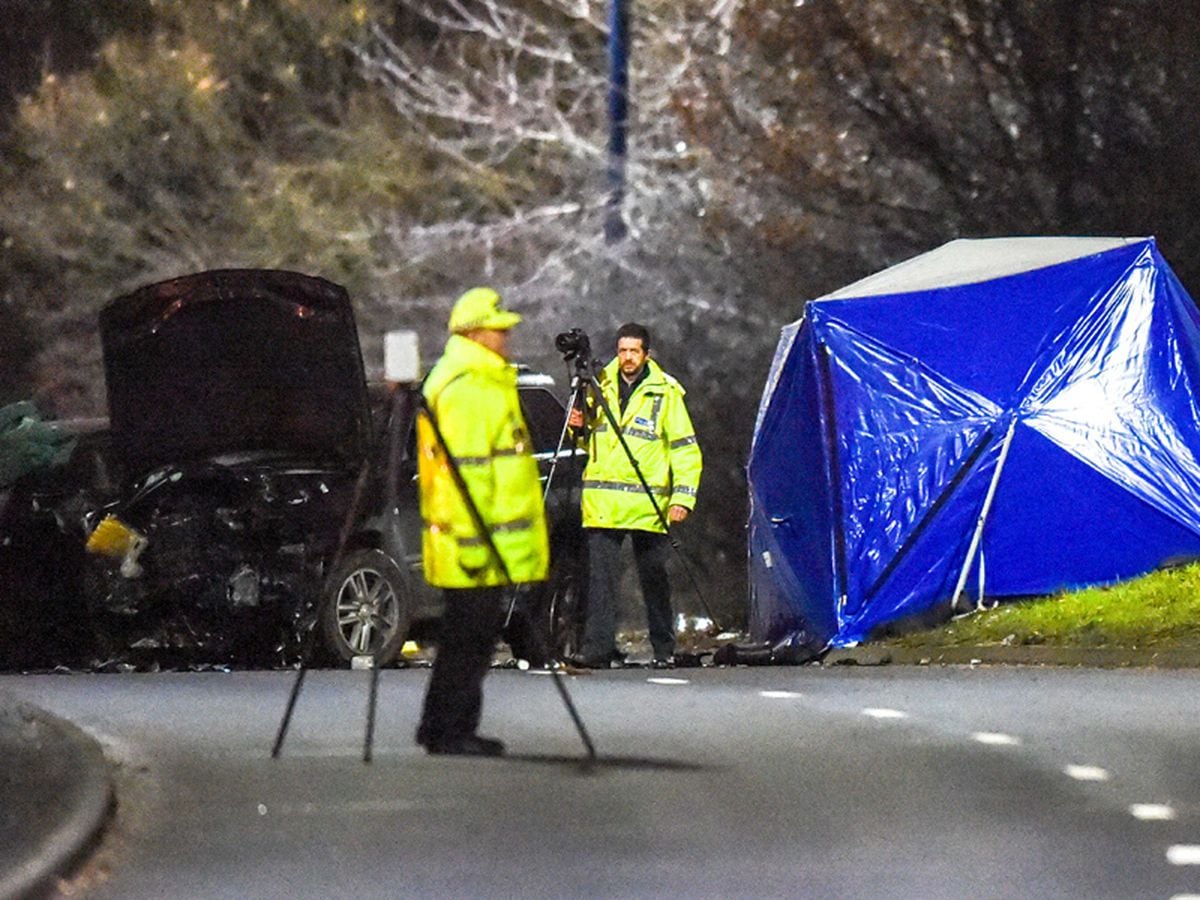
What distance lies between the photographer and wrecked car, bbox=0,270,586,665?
15.7 m

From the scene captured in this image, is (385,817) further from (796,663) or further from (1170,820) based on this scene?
(796,663)

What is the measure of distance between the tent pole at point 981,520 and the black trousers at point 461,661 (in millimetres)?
6093

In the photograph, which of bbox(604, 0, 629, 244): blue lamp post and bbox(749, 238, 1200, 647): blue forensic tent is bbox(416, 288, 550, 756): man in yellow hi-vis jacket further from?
bbox(604, 0, 629, 244): blue lamp post

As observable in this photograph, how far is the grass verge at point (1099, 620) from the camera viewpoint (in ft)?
50.1

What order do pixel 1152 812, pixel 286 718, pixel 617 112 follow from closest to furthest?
pixel 1152 812
pixel 286 718
pixel 617 112

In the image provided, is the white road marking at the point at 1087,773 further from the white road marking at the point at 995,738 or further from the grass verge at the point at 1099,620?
the grass verge at the point at 1099,620

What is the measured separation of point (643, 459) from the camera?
1487cm

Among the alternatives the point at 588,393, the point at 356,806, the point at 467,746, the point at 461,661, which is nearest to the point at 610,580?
the point at 588,393

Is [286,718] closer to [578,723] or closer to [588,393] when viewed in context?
[578,723]

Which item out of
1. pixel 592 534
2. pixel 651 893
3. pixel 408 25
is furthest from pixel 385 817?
pixel 408 25

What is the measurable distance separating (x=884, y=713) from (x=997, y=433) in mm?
4444

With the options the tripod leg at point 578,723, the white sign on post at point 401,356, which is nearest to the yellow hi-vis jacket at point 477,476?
the tripod leg at point 578,723

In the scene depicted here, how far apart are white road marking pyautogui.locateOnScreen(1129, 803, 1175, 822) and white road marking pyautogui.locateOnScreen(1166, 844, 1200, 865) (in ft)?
1.57

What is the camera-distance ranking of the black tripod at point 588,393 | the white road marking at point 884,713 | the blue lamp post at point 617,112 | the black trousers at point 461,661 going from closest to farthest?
the black trousers at point 461,661 < the white road marking at point 884,713 < the black tripod at point 588,393 < the blue lamp post at point 617,112
